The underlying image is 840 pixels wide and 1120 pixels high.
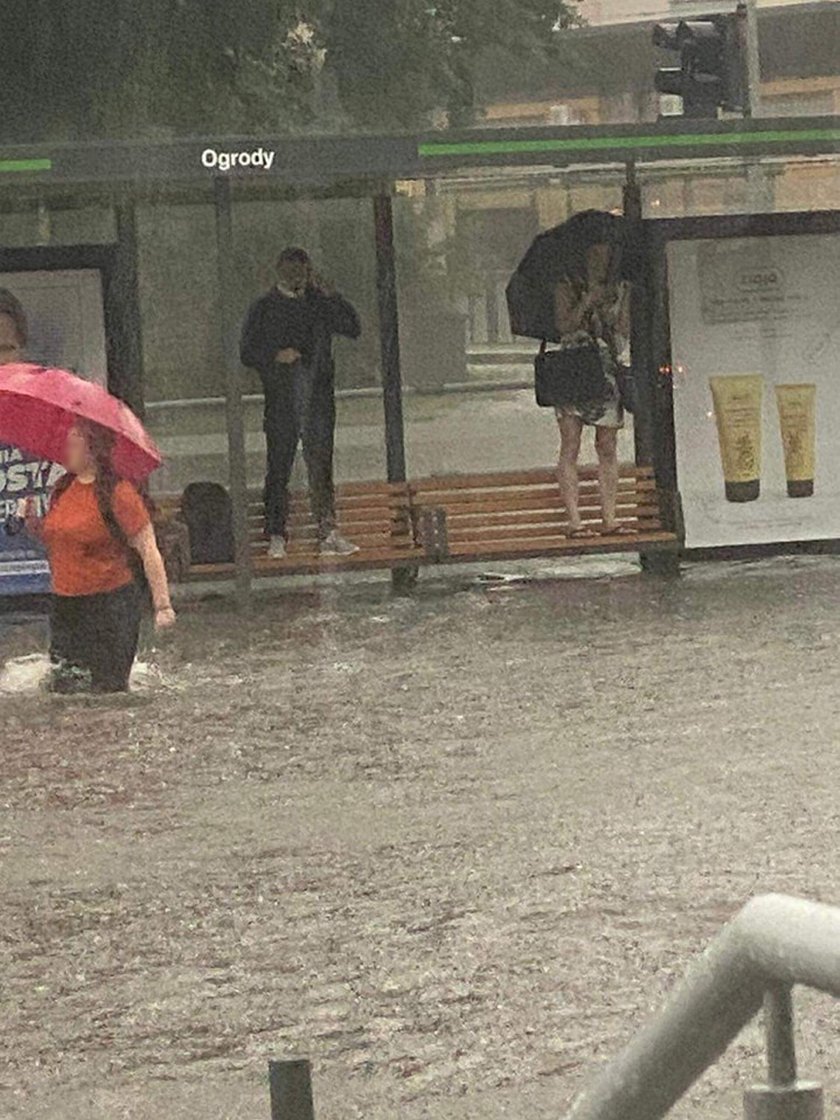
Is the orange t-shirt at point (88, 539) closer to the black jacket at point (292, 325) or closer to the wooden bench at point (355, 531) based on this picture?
the wooden bench at point (355, 531)

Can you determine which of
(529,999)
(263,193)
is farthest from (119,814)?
(263,193)

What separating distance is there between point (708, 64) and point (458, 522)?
5.04 meters

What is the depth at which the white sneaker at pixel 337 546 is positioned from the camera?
1512 centimetres

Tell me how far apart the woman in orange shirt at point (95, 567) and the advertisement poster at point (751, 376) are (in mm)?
4603

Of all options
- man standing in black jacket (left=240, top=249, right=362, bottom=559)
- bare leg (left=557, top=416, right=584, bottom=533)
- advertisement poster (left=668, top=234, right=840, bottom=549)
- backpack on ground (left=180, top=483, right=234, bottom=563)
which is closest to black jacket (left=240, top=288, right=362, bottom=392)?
man standing in black jacket (left=240, top=249, right=362, bottom=559)

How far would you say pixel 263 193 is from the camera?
16.1 meters

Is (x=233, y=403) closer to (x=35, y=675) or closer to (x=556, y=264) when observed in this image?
(x=556, y=264)

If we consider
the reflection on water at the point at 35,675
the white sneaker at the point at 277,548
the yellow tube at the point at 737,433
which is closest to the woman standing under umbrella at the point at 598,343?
the yellow tube at the point at 737,433

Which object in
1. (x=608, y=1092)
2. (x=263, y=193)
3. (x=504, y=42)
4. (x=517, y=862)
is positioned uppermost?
(x=504, y=42)

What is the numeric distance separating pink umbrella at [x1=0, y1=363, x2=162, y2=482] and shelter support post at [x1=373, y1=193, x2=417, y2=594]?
11.3ft

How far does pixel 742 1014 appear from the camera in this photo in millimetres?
2500

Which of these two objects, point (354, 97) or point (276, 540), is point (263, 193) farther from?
point (354, 97)

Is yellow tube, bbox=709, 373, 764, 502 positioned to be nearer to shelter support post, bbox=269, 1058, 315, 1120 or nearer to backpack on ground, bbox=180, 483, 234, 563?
backpack on ground, bbox=180, 483, 234, 563

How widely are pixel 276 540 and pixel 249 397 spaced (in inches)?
443
